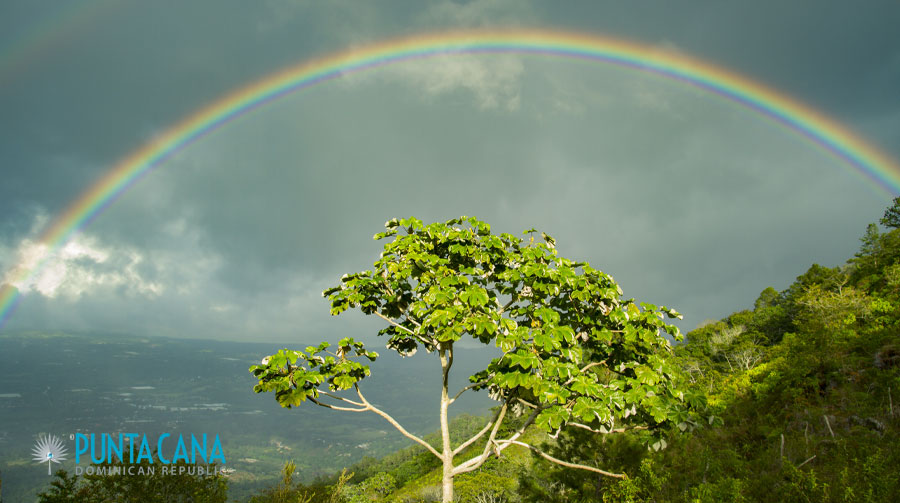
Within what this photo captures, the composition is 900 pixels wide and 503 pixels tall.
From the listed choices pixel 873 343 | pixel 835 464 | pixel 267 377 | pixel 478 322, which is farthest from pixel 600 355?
pixel 873 343

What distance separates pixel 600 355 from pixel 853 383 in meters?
16.7

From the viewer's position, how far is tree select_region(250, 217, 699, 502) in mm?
5957

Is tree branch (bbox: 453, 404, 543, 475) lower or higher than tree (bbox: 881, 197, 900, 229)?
lower

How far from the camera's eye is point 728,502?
7.77 m

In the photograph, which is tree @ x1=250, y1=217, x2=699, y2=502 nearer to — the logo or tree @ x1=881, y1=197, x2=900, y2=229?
the logo

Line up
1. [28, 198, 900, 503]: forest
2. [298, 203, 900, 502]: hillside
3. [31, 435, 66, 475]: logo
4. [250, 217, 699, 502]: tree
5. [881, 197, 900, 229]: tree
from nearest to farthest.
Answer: [250, 217, 699, 502]: tree → [28, 198, 900, 503]: forest → [298, 203, 900, 502]: hillside → [31, 435, 66, 475]: logo → [881, 197, 900, 229]: tree

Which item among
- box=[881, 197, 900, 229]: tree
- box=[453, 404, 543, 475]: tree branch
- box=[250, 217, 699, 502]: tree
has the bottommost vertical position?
box=[453, 404, 543, 475]: tree branch

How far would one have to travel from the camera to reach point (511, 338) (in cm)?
597

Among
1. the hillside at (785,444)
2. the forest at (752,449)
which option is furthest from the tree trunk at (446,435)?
the hillside at (785,444)

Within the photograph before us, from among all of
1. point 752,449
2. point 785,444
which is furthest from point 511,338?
point 752,449

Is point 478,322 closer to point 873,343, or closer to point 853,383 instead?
point 853,383

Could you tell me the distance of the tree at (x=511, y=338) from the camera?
19.5 ft

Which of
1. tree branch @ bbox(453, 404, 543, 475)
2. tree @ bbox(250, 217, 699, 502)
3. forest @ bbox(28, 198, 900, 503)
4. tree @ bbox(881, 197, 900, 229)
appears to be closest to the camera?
tree @ bbox(250, 217, 699, 502)

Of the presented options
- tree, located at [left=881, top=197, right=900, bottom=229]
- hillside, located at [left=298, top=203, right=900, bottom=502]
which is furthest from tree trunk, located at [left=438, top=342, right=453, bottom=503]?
tree, located at [left=881, top=197, right=900, bottom=229]
